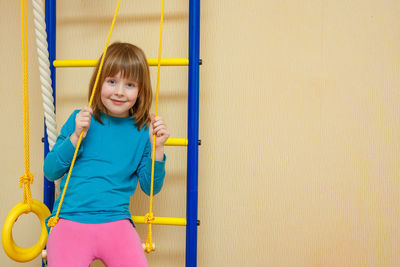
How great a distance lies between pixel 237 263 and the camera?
4.49 ft

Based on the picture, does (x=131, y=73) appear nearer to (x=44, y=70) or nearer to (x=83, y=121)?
(x=83, y=121)

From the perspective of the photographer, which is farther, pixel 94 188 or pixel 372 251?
pixel 372 251

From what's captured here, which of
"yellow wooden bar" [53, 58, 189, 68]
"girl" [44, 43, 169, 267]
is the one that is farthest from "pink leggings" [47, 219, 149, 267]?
"yellow wooden bar" [53, 58, 189, 68]

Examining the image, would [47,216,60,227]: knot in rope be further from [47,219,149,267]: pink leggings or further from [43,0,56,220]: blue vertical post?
[43,0,56,220]: blue vertical post

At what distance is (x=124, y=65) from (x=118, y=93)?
0.08 meters

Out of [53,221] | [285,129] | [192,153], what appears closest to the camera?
[53,221]

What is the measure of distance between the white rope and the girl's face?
231mm

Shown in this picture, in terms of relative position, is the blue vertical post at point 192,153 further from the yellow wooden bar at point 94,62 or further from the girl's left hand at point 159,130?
the girl's left hand at point 159,130

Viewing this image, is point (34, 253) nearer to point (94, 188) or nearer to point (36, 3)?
point (94, 188)

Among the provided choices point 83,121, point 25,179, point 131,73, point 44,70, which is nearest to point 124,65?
point 131,73

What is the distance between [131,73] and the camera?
110 centimetres

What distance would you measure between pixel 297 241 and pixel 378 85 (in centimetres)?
60

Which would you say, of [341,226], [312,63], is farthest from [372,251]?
[312,63]

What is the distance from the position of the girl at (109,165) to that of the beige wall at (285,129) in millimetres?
250
